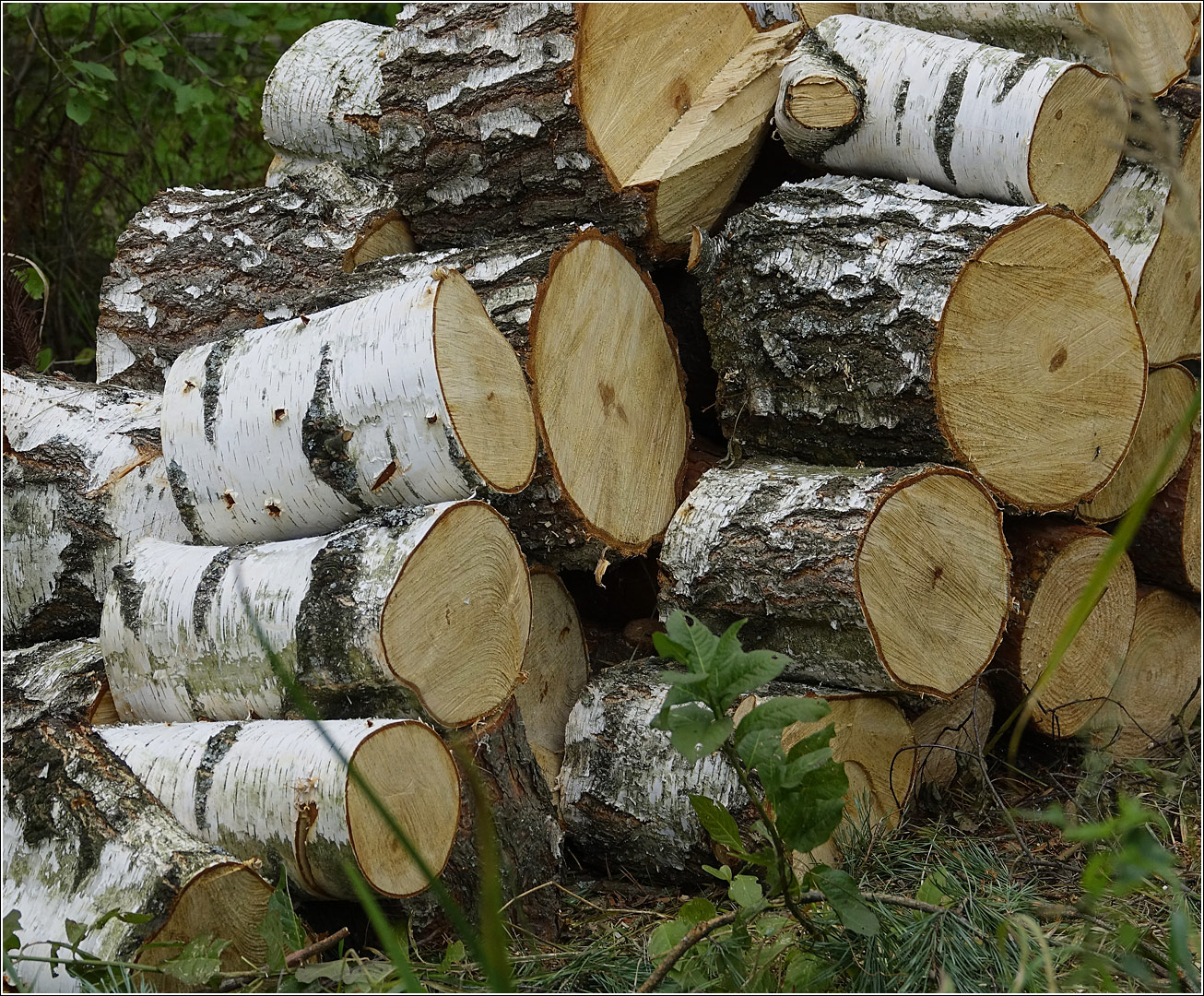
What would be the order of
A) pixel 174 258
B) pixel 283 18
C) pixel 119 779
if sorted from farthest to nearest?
pixel 283 18 → pixel 174 258 → pixel 119 779

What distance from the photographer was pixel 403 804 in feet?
5.94

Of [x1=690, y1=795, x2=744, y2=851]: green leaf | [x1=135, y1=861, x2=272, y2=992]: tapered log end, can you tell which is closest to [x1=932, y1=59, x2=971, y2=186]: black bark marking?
[x1=690, y1=795, x2=744, y2=851]: green leaf

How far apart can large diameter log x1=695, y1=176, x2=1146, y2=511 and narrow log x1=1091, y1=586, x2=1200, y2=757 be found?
0.63 metres

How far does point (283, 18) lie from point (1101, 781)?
12.5 ft

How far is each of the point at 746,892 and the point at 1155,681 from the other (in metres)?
1.75

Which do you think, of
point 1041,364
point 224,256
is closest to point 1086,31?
point 1041,364

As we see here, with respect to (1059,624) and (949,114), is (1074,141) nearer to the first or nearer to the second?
(949,114)

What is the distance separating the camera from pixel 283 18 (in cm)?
430

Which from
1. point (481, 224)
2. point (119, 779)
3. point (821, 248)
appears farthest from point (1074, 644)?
point (119, 779)

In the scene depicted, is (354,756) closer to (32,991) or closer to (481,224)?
(32,991)

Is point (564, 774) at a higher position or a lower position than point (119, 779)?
lower

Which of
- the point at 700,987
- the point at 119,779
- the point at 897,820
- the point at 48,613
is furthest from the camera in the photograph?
the point at 48,613

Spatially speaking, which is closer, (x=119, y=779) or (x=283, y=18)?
(x=119, y=779)

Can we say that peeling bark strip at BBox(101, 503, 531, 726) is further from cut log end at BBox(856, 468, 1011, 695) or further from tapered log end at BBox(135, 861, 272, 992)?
cut log end at BBox(856, 468, 1011, 695)
